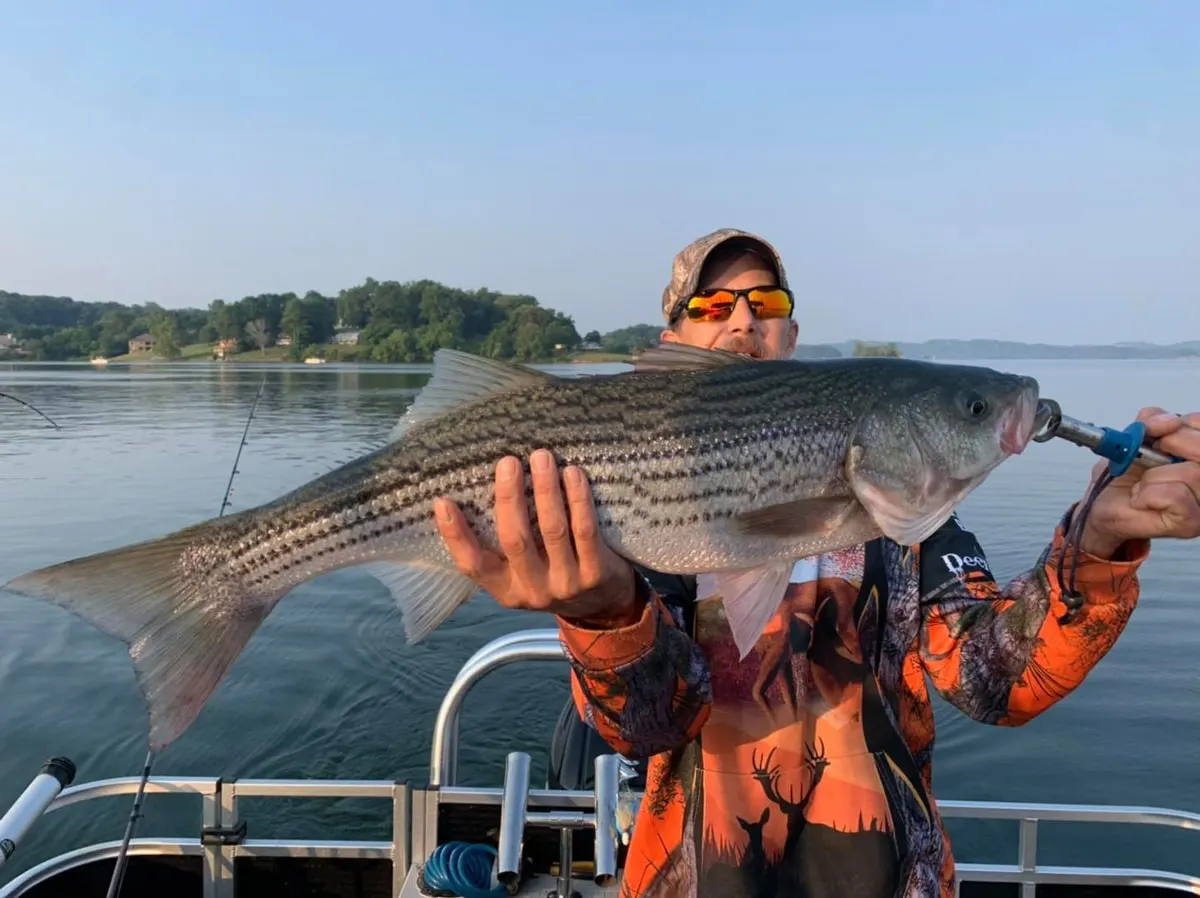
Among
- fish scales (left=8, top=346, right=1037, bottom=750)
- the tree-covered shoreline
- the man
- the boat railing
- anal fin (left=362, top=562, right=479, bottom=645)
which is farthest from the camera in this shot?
the tree-covered shoreline

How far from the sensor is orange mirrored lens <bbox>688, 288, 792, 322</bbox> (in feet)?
13.8

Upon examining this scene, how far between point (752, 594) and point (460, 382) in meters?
1.32

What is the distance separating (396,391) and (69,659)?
5129cm

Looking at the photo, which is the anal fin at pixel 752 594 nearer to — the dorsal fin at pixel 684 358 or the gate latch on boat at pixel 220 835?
the dorsal fin at pixel 684 358

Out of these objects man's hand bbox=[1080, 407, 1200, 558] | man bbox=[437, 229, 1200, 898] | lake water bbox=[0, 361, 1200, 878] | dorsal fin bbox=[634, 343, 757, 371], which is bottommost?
lake water bbox=[0, 361, 1200, 878]

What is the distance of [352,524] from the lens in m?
2.95

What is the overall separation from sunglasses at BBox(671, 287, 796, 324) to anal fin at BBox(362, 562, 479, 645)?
77.9 inches

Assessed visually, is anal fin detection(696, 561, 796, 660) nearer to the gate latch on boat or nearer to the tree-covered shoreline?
the gate latch on boat

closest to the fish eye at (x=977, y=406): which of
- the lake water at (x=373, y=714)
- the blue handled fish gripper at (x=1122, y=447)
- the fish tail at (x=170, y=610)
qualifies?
the blue handled fish gripper at (x=1122, y=447)

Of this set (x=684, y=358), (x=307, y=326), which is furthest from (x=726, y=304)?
(x=307, y=326)

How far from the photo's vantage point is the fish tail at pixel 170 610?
2748 millimetres

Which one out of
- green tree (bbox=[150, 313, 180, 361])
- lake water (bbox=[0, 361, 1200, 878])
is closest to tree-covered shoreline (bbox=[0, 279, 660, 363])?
green tree (bbox=[150, 313, 180, 361])

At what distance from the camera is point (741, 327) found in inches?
163

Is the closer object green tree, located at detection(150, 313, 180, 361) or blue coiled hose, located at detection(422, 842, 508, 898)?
blue coiled hose, located at detection(422, 842, 508, 898)
